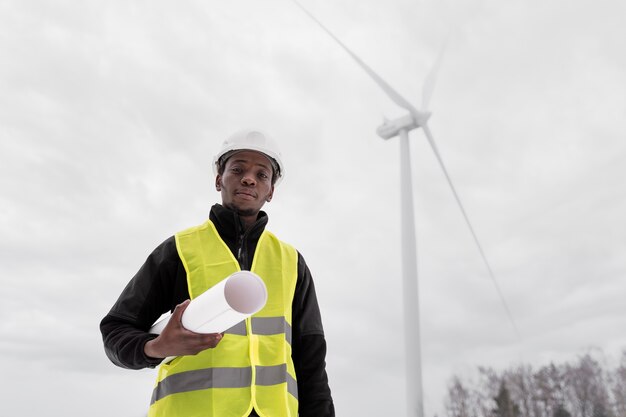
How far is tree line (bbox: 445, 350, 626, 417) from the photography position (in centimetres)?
3981

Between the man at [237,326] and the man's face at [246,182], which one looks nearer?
the man at [237,326]

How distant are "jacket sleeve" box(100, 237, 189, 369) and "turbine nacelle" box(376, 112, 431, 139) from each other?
84.5ft

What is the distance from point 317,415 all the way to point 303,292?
708mm

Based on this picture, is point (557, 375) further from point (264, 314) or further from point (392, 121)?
point (264, 314)

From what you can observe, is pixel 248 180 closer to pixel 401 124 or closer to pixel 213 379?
pixel 213 379

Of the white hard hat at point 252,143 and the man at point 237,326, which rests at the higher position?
the white hard hat at point 252,143

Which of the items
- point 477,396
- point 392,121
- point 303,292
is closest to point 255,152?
point 303,292

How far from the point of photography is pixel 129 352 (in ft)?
9.66

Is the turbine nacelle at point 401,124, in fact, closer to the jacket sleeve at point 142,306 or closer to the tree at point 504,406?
the tree at point 504,406

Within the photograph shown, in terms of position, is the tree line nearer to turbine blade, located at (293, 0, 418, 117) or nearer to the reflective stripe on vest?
turbine blade, located at (293, 0, 418, 117)

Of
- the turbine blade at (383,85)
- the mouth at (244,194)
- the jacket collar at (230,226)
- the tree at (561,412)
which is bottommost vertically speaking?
the jacket collar at (230,226)

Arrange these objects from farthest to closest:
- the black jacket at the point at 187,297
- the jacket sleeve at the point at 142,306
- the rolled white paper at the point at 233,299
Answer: the black jacket at the point at 187,297, the jacket sleeve at the point at 142,306, the rolled white paper at the point at 233,299

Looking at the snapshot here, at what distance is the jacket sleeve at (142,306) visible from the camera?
2.96 m

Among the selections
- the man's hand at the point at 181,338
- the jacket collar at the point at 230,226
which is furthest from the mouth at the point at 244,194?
the man's hand at the point at 181,338
